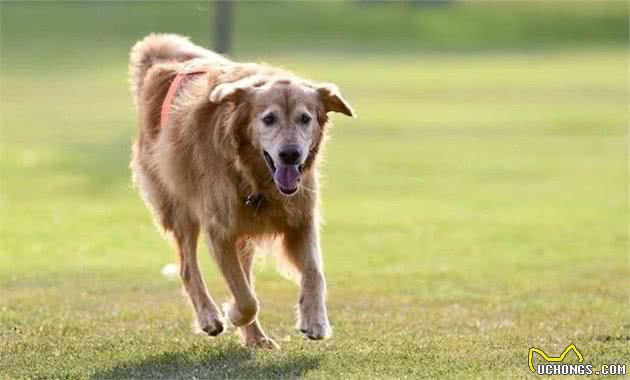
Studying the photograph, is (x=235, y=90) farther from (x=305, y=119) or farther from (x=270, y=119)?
(x=305, y=119)

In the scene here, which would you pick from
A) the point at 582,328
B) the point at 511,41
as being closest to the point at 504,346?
the point at 582,328

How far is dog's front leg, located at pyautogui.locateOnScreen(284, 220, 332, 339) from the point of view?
8320mm

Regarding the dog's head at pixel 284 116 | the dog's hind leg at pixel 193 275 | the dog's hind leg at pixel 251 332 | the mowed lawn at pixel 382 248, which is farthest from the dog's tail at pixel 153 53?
the dog's head at pixel 284 116

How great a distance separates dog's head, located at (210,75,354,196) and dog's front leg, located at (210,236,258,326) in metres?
0.66

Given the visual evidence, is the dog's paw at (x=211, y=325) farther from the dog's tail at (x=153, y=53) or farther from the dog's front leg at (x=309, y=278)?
the dog's tail at (x=153, y=53)

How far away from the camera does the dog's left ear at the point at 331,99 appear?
8438mm

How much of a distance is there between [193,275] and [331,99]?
1.79m

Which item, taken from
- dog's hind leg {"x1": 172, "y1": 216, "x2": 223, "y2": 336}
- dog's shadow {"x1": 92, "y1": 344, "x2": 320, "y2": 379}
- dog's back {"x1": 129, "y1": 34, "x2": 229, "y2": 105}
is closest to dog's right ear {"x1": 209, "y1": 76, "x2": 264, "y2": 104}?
dog's hind leg {"x1": 172, "y1": 216, "x2": 223, "y2": 336}

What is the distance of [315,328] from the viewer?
8.28 meters

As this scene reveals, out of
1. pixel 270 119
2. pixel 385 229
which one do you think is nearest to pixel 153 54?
pixel 270 119

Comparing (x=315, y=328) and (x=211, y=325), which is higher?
(x=315, y=328)

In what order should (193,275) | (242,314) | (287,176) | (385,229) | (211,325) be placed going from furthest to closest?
(385,229), (193,275), (211,325), (242,314), (287,176)

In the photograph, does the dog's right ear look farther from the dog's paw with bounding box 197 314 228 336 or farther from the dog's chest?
the dog's paw with bounding box 197 314 228 336

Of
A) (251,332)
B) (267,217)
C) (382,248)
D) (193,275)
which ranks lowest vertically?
(382,248)
